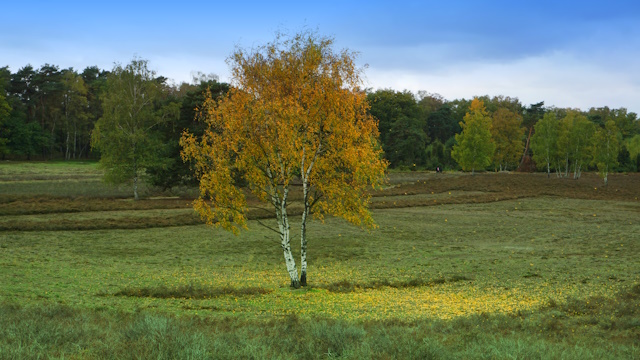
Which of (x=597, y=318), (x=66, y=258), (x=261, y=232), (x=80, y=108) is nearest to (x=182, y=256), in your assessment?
(x=66, y=258)

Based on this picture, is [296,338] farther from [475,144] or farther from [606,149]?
[475,144]

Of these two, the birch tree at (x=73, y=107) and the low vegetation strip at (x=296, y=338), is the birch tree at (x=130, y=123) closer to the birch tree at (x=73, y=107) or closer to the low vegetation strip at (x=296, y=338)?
the low vegetation strip at (x=296, y=338)

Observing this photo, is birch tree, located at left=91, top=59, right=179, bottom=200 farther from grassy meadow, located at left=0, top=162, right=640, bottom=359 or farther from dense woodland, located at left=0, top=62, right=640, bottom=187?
dense woodland, located at left=0, top=62, right=640, bottom=187

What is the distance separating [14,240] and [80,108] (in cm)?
9736

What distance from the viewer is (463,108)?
168000 mm

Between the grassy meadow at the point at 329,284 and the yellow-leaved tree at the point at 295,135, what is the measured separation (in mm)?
3750

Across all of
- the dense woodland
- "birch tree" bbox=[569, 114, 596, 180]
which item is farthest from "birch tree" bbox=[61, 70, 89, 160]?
"birch tree" bbox=[569, 114, 596, 180]

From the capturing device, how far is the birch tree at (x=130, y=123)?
5850 centimetres

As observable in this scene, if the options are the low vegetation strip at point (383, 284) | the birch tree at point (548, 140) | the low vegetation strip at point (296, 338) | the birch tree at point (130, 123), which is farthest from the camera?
the birch tree at point (548, 140)

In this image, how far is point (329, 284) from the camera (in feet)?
76.3

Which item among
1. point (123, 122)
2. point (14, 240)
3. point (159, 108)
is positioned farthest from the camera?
point (159, 108)

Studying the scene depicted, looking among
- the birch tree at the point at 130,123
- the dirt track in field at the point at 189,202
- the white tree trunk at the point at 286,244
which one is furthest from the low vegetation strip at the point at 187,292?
the birch tree at the point at 130,123

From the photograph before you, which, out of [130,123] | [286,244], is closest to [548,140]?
[130,123]

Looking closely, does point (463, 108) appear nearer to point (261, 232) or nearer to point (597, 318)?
point (261, 232)
